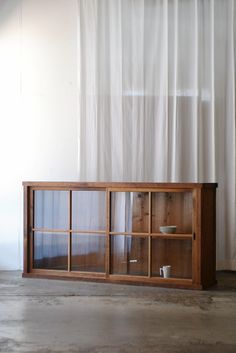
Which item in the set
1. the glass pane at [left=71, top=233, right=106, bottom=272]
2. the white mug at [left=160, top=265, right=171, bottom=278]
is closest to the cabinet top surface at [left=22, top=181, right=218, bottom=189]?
the glass pane at [left=71, top=233, right=106, bottom=272]

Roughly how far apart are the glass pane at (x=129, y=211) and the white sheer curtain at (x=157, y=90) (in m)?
0.51

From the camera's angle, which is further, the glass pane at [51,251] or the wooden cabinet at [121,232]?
the glass pane at [51,251]

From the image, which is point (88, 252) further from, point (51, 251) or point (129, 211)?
point (129, 211)

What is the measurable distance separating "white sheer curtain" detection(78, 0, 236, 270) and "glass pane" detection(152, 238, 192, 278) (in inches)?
30.8

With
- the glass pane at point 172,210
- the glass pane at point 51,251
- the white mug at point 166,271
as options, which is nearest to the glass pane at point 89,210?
the glass pane at point 51,251

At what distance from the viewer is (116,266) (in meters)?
4.27

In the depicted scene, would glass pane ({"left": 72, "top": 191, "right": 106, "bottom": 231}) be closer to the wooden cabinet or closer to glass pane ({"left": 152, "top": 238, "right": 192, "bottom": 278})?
the wooden cabinet

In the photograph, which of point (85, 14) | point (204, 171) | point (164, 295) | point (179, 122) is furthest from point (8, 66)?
point (164, 295)

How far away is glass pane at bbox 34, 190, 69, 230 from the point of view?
14.4 feet

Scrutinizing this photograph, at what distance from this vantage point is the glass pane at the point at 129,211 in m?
4.20

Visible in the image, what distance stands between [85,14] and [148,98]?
3.01 ft

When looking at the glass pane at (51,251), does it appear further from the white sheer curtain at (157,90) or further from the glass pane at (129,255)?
the white sheer curtain at (157,90)

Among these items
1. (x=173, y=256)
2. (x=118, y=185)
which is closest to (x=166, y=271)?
(x=173, y=256)

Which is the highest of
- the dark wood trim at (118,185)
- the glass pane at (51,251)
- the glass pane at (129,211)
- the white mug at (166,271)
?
the dark wood trim at (118,185)
